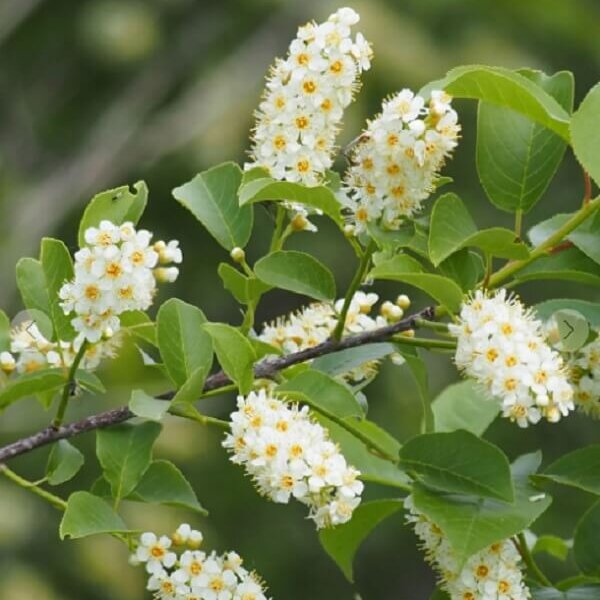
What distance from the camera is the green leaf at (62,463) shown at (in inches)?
77.2

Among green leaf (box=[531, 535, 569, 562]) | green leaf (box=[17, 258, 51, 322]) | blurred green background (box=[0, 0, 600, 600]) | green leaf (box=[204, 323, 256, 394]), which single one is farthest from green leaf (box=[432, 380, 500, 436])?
blurred green background (box=[0, 0, 600, 600])

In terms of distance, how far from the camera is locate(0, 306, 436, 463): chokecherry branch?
191cm

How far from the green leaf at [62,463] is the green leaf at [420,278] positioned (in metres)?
Answer: 0.46

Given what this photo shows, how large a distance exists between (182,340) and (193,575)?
277 millimetres

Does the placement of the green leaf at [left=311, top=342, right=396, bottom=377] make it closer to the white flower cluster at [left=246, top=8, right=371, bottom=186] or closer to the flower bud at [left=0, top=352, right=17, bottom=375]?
the white flower cluster at [left=246, top=8, right=371, bottom=186]

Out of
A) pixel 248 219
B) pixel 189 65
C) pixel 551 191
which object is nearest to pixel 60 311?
pixel 248 219

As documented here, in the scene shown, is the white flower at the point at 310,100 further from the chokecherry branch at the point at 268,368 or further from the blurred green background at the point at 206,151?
the blurred green background at the point at 206,151

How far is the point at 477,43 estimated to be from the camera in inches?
335

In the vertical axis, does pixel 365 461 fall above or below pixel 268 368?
below

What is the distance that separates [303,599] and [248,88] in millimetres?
2786

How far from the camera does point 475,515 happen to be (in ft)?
5.95

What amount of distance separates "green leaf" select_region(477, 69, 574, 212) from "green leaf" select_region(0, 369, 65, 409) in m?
0.58

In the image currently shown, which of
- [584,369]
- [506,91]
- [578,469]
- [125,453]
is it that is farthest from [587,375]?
[125,453]

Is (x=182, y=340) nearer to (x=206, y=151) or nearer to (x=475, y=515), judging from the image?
(x=475, y=515)
